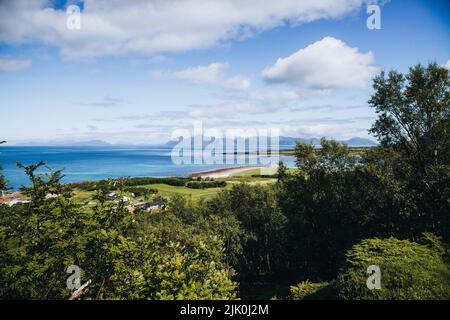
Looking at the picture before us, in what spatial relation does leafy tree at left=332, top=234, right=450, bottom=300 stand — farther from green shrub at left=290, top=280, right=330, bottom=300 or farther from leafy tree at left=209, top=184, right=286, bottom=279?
leafy tree at left=209, top=184, right=286, bottom=279

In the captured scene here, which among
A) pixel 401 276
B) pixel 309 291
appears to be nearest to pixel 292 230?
pixel 309 291

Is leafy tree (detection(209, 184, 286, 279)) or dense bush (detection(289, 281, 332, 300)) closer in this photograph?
dense bush (detection(289, 281, 332, 300))

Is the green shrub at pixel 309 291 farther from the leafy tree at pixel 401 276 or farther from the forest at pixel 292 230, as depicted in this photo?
the leafy tree at pixel 401 276

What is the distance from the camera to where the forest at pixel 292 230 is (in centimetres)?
723

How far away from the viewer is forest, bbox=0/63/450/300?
23.7 ft

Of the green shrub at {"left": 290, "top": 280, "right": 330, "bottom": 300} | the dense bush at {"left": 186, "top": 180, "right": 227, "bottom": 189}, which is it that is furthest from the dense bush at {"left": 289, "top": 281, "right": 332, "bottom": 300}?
the dense bush at {"left": 186, "top": 180, "right": 227, "bottom": 189}

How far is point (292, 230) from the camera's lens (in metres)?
30.4

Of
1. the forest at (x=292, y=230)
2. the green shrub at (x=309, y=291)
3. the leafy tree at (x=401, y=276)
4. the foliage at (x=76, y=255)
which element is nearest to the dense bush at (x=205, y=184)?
the forest at (x=292, y=230)

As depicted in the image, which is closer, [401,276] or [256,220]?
[401,276]

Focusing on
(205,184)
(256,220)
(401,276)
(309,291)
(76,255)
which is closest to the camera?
(76,255)

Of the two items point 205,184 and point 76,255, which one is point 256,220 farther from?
point 205,184

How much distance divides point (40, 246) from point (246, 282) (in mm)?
30261

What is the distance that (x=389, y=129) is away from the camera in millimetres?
22688
